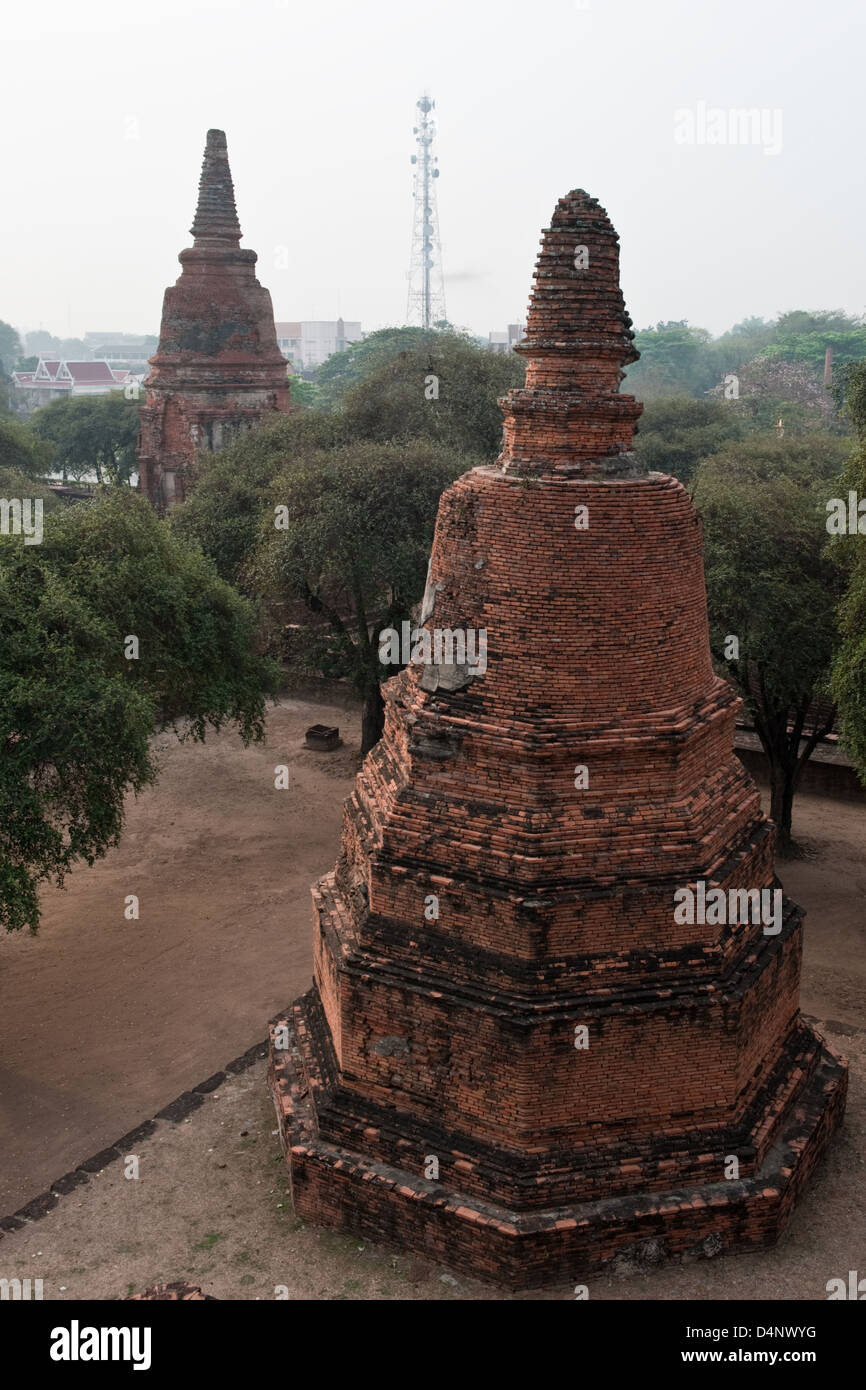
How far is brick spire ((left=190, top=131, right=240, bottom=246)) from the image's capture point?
2844 cm

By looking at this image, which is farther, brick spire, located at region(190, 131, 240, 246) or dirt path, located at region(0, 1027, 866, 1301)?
brick spire, located at region(190, 131, 240, 246)

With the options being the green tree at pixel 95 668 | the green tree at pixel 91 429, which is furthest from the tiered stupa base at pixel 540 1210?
the green tree at pixel 91 429

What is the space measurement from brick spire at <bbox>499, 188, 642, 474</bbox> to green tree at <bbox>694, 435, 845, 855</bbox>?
21.0 feet

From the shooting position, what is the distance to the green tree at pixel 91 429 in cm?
4806

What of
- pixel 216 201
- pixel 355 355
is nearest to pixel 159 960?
pixel 216 201

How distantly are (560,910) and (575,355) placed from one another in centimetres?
426

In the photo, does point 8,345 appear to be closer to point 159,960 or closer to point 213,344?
point 213,344

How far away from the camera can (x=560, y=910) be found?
9250 mm

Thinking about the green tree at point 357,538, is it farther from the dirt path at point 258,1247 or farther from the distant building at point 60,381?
the distant building at point 60,381

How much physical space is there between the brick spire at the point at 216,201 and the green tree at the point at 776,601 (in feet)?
50.8
